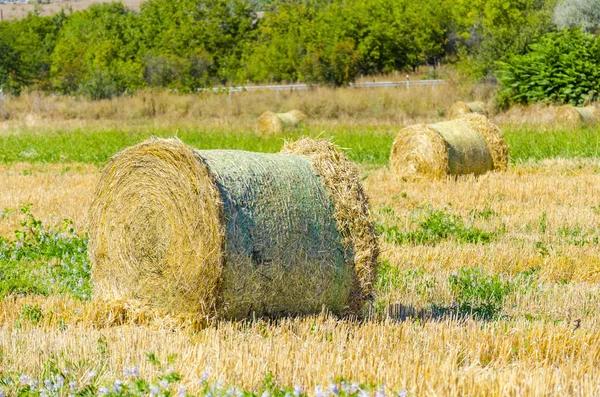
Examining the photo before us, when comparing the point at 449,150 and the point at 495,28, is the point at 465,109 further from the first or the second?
the point at 449,150

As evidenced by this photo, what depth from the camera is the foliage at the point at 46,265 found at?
25.9ft

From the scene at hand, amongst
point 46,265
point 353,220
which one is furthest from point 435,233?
point 46,265

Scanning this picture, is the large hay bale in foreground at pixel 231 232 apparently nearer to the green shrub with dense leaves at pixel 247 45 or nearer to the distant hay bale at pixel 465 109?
the distant hay bale at pixel 465 109

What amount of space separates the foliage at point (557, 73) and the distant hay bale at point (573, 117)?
15.0 feet

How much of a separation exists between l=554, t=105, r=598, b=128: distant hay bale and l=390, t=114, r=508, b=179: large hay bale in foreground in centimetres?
812

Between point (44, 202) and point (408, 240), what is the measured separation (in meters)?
6.01

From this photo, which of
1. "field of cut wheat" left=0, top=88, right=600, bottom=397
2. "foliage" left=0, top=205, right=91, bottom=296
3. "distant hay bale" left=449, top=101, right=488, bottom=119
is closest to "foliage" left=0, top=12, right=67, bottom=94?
"distant hay bale" left=449, top=101, right=488, bottom=119

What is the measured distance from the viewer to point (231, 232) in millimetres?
6289

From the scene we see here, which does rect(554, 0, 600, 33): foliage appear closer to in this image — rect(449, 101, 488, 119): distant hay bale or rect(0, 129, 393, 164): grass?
rect(449, 101, 488, 119): distant hay bale

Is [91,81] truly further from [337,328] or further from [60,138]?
[337,328]

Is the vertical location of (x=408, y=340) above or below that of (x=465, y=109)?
above

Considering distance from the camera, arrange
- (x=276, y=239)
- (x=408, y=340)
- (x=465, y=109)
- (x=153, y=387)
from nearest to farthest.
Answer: (x=153, y=387) < (x=408, y=340) < (x=276, y=239) < (x=465, y=109)

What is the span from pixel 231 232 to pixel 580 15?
37387 millimetres

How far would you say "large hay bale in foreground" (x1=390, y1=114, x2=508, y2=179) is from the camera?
54.3 ft
